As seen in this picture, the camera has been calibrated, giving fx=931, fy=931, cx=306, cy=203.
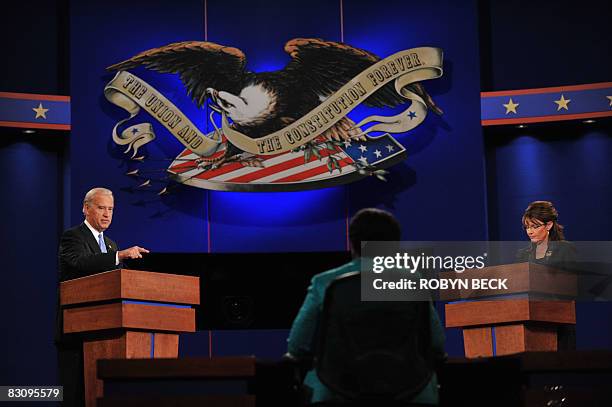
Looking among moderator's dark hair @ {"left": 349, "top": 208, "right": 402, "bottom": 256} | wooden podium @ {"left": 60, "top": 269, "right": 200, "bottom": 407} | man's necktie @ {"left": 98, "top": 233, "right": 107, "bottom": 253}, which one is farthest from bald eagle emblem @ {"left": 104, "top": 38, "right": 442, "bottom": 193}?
Result: moderator's dark hair @ {"left": 349, "top": 208, "right": 402, "bottom": 256}

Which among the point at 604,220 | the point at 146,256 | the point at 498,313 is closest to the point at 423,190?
the point at 604,220

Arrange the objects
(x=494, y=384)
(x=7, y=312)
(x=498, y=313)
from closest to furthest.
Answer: (x=494, y=384) < (x=498, y=313) < (x=7, y=312)

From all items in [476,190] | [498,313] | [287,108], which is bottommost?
[498,313]

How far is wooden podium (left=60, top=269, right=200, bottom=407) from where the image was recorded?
443cm

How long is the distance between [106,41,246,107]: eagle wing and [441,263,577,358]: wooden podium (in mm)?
3192

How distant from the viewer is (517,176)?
7.86 metres

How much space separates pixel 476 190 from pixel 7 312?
387 cm

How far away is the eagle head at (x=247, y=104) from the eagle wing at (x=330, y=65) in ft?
0.95

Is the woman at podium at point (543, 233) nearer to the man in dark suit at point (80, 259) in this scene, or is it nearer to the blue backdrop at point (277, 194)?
the blue backdrop at point (277, 194)

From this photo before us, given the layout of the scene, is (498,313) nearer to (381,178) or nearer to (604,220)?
(381,178)

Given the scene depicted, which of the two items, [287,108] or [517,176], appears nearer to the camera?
[287,108]

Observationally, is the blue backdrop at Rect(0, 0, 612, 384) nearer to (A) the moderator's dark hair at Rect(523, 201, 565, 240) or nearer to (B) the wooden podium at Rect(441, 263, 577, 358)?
(A) the moderator's dark hair at Rect(523, 201, 565, 240)

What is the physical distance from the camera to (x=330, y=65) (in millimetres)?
7402

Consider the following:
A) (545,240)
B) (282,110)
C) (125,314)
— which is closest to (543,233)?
(545,240)
